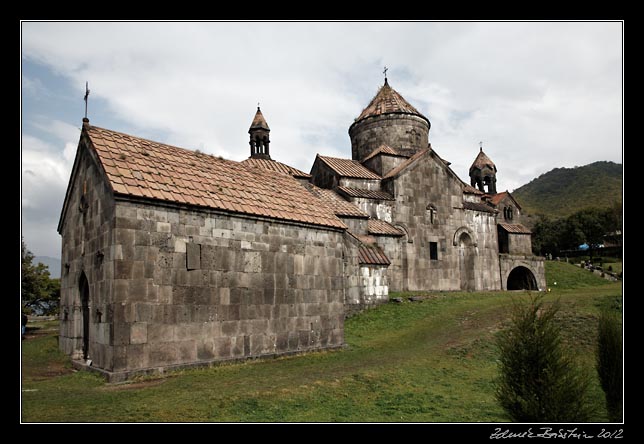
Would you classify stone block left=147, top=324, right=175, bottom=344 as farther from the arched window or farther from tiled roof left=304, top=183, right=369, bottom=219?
the arched window

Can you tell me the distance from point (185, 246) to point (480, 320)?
980 cm

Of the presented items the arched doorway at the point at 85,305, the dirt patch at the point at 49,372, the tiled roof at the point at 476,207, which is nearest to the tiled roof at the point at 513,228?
the tiled roof at the point at 476,207

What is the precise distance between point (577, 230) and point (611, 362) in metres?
54.3

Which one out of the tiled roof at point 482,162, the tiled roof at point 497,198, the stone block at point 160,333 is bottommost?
the stone block at point 160,333

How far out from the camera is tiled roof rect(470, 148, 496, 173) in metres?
36.7

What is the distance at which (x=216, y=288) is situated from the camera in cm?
1084

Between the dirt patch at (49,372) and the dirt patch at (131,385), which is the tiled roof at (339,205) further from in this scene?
the dirt patch at (131,385)

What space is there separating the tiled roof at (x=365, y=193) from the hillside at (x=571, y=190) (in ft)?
201

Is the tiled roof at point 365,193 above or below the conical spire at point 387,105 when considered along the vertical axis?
below

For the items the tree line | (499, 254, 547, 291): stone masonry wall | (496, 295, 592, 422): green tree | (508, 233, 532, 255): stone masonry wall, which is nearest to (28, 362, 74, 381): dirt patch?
(496, 295, 592, 422): green tree

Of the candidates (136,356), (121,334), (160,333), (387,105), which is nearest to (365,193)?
(387,105)

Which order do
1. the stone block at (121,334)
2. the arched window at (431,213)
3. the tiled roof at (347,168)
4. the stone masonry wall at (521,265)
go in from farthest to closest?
the stone masonry wall at (521,265) < the arched window at (431,213) < the tiled roof at (347,168) < the stone block at (121,334)

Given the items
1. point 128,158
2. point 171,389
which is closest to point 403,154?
point 128,158

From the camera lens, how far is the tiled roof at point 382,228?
72.4ft
